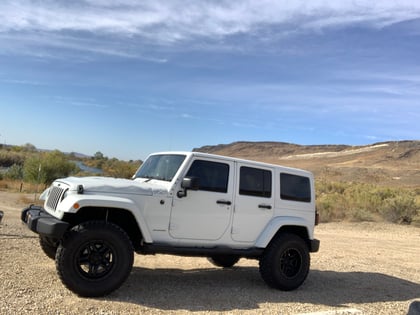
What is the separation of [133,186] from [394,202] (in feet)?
63.1

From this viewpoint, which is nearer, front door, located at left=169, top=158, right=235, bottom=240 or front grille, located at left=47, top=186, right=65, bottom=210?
front grille, located at left=47, top=186, right=65, bottom=210

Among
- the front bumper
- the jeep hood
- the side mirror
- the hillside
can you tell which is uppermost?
the hillside

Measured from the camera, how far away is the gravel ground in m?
6.12

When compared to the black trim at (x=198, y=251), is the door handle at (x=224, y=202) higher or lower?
higher

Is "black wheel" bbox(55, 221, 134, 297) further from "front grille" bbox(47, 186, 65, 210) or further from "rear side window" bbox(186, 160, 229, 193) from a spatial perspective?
"rear side window" bbox(186, 160, 229, 193)

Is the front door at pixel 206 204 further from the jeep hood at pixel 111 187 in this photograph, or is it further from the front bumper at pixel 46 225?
the front bumper at pixel 46 225

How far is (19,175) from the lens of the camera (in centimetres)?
3512

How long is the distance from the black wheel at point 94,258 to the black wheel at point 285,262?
245cm

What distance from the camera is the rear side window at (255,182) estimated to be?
7.69 metres

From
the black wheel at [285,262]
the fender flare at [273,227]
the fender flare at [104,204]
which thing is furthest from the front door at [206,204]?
the black wheel at [285,262]

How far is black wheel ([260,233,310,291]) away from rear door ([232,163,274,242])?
0.41 metres

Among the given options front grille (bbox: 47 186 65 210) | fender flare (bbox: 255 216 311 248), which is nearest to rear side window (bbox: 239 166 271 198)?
fender flare (bbox: 255 216 311 248)

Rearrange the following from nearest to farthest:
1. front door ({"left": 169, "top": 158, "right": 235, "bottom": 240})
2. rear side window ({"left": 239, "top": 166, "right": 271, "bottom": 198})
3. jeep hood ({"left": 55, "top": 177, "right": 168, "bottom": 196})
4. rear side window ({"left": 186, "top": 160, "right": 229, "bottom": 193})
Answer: jeep hood ({"left": 55, "top": 177, "right": 168, "bottom": 196}) < front door ({"left": 169, "top": 158, "right": 235, "bottom": 240}) < rear side window ({"left": 186, "top": 160, "right": 229, "bottom": 193}) < rear side window ({"left": 239, "top": 166, "right": 271, "bottom": 198})

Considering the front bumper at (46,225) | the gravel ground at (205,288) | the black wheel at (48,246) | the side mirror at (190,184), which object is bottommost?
the gravel ground at (205,288)
